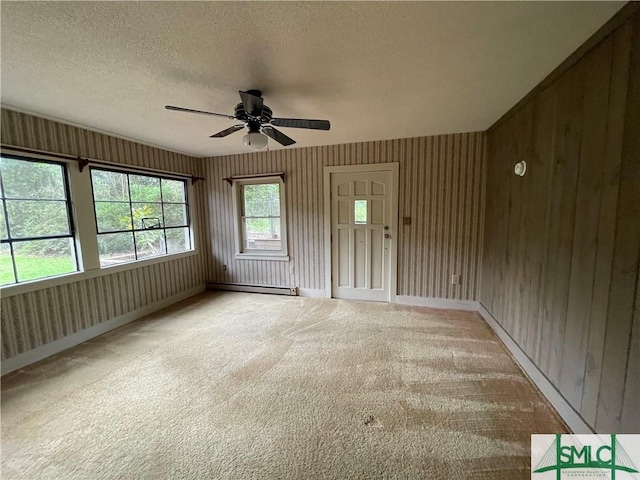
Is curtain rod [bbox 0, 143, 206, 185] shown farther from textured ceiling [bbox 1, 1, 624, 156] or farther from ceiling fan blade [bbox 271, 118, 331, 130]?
ceiling fan blade [bbox 271, 118, 331, 130]

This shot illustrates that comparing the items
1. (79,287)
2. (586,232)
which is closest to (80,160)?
(79,287)

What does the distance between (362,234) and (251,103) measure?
2460 mm

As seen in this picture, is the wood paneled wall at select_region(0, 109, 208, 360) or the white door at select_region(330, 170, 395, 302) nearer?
the wood paneled wall at select_region(0, 109, 208, 360)

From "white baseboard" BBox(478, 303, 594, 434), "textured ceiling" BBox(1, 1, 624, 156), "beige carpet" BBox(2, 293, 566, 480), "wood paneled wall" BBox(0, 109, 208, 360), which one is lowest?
"beige carpet" BBox(2, 293, 566, 480)

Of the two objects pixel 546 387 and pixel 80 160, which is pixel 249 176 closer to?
pixel 80 160

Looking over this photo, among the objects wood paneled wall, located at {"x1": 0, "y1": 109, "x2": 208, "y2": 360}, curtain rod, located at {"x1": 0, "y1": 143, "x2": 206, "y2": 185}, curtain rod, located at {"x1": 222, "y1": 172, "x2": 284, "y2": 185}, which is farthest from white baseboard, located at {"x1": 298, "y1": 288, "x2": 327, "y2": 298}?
curtain rod, located at {"x1": 0, "y1": 143, "x2": 206, "y2": 185}

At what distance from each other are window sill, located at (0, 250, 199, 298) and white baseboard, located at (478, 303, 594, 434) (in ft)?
14.2

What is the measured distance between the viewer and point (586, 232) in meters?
1.49

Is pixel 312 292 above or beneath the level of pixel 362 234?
beneath

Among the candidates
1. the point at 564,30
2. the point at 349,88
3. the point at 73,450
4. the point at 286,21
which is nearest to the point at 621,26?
the point at 564,30

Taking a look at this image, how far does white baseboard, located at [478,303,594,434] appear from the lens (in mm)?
1526

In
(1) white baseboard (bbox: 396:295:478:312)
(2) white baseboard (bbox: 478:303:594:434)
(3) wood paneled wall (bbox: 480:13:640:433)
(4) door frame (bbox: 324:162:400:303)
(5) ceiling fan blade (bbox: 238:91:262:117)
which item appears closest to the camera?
(3) wood paneled wall (bbox: 480:13:640:433)

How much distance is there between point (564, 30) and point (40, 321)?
4590 mm

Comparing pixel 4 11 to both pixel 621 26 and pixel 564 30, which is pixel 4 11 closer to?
pixel 564 30
